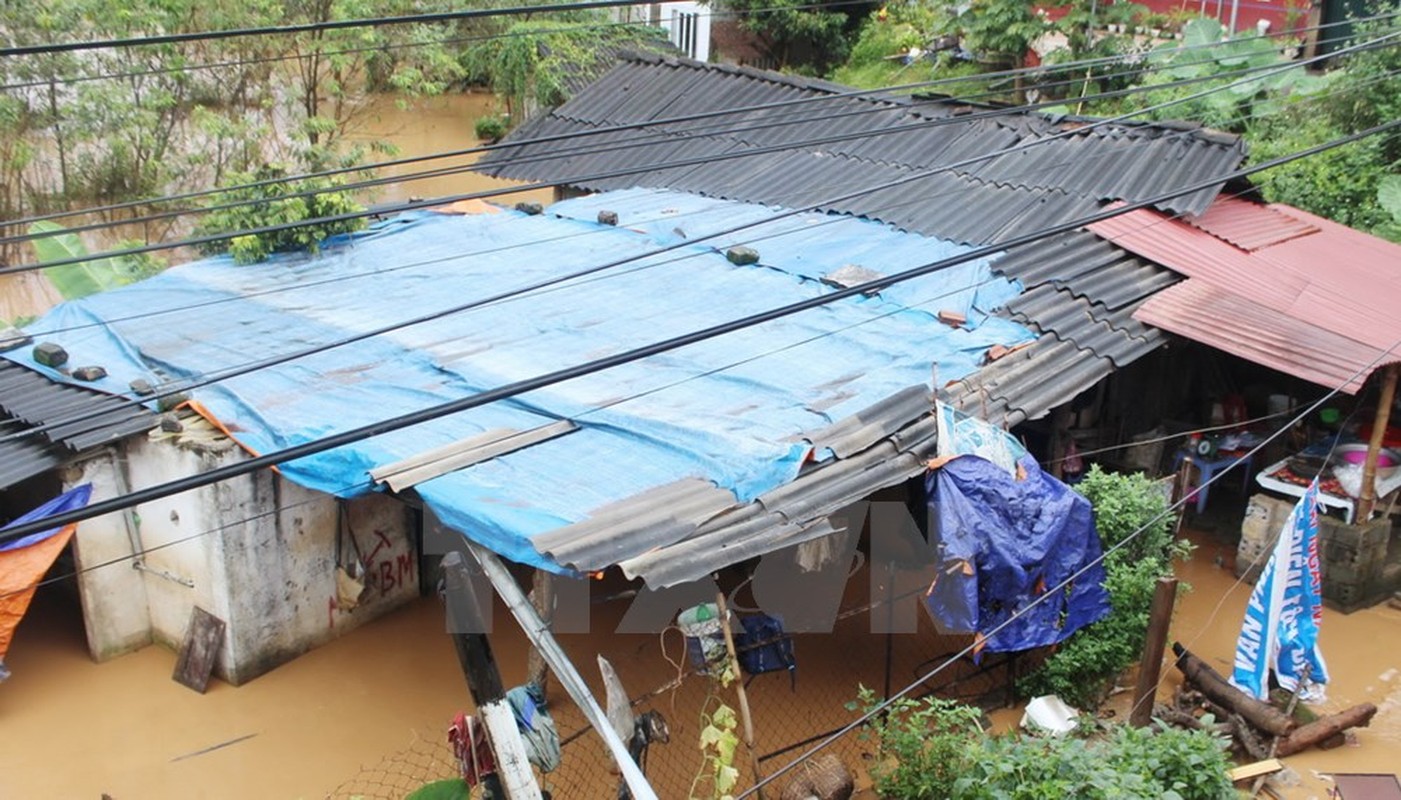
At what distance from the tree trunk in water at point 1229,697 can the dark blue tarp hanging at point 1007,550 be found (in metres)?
1.35

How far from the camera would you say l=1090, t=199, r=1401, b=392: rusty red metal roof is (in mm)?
9500

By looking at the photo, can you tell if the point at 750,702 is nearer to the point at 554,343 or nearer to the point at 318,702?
the point at 554,343

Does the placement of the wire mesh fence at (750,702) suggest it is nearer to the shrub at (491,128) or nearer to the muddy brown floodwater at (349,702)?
the muddy brown floodwater at (349,702)

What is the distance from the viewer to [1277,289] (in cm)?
1057

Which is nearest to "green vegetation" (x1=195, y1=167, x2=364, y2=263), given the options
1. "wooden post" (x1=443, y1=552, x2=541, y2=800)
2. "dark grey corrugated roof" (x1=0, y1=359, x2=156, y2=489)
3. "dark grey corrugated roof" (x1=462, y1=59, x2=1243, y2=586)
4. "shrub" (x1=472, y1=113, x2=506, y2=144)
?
"dark grey corrugated roof" (x1=462, y1=59, x2=1243, y2=586)

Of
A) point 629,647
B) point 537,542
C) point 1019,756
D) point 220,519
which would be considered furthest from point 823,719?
point 220,519

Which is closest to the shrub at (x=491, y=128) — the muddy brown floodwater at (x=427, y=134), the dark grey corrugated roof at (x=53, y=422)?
the muddy brown floodwater at (x=427, y=134)

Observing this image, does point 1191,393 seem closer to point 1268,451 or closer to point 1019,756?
point 1268,451

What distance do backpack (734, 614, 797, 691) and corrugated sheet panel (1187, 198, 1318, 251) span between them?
633cm

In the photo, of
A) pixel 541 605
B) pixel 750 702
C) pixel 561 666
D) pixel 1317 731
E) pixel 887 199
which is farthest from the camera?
pixel 887 199

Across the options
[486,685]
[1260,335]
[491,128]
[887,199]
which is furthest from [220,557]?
[491,128]

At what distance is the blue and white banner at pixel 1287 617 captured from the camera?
8.33 meters

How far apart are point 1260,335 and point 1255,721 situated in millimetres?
3097

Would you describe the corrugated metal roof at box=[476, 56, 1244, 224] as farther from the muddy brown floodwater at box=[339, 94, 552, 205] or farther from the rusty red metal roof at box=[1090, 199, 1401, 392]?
the muddy brown floodwater at box=[339, 94, 552, 205]
